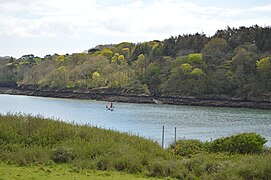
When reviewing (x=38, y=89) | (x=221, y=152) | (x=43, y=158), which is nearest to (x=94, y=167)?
(x=43, y=158)

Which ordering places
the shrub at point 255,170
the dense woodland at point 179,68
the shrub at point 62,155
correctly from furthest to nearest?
the dense woodland at point 179,68 < the shrub at point 62,155 < the shrub at point 255,170

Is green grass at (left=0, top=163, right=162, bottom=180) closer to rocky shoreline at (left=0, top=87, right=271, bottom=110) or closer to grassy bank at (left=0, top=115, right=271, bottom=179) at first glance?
grassy bank at (left=0, top=115, right=271, bottom=179)

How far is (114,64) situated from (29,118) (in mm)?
131366

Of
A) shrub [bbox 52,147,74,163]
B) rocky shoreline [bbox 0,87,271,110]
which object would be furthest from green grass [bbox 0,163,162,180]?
rocky shoreline [bbox 0,87,271,110]

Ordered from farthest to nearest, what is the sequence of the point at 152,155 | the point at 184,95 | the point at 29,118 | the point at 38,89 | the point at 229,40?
the point at 38,89 → the point at 229,40 → the point at 184,95 → the point at 29,118 → the point at 152,155

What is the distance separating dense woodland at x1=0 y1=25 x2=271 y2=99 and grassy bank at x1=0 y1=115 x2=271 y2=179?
340ft

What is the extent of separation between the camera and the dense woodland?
119 m

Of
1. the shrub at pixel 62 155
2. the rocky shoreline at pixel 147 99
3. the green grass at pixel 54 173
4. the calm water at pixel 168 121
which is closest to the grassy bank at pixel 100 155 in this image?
the shrub at pixel 62 155

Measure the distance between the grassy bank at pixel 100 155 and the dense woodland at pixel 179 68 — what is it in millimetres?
103534

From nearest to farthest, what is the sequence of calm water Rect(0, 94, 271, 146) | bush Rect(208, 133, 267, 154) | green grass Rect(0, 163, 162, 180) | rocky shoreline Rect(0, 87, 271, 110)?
1. green grass Rect(0, 163, 162, 180)
2. bush Rect(208, 133, 267, 154)
3. calm water Rect(0, 94, 271, 146)
4. rocky shoreline Rect(0, 87, 271, 110)

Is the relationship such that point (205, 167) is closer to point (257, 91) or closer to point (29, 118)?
point (29, 118)

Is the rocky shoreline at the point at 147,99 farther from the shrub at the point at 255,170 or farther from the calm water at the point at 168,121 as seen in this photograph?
the shrub at the point at 255,170

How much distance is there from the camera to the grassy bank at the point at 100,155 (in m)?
12.6

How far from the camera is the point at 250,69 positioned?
118 metres
